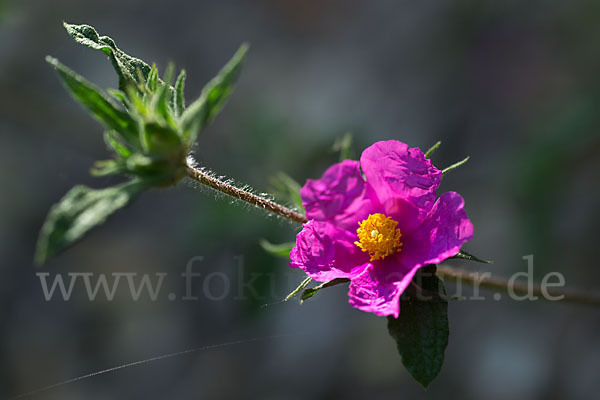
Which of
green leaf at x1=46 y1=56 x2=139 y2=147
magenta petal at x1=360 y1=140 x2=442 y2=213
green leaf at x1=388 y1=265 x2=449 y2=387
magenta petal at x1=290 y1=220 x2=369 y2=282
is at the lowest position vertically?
green leaf at x1=388 y1=265 x2=449 y2=387

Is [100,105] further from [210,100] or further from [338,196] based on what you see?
[338,196]

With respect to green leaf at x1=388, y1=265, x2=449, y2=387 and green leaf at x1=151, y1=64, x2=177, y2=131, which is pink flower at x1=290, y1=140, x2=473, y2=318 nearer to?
green leaf at x1=388, y1=265, x2=449, y2=387

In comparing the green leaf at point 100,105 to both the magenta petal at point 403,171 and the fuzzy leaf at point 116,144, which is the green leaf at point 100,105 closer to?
the fuzzy leaf at point 116,144

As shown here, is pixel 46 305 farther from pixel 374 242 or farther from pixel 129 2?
pixel 374 242

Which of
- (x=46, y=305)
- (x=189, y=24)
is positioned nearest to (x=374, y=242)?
(x=46, y=305)

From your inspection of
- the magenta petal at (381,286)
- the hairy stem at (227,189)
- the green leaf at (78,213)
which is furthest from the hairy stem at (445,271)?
the magenta petal at (381,286)

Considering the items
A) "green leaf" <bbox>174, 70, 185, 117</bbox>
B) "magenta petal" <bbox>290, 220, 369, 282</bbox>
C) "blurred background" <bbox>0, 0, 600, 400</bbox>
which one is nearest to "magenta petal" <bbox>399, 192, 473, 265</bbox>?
"magenta petal" <bbox>290, 220, 369, 282</bbox>
